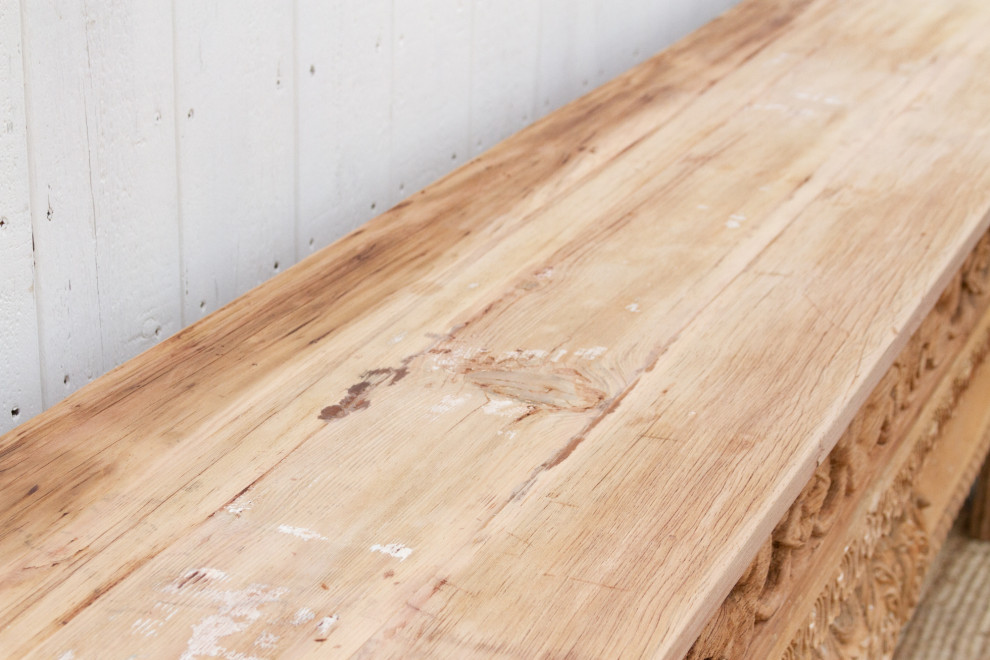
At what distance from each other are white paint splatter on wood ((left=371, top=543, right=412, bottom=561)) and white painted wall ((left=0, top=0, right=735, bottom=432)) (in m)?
0.38

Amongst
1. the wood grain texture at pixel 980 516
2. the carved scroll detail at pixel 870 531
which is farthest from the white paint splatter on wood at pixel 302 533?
the wood grain texture at pixel 980 516

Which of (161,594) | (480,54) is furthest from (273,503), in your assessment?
(480,54)

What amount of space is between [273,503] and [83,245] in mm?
315

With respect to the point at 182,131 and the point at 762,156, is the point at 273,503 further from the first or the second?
the point at 762,156

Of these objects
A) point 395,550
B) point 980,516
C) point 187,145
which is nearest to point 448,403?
point 395,550

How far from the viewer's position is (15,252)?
84 cm

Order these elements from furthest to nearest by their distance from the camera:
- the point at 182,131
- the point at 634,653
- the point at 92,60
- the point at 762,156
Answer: the point at 762,156 < the point at 182,131 < the point at 92,60 < the point at 634,653

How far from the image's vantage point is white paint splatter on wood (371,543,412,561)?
0.69 meters

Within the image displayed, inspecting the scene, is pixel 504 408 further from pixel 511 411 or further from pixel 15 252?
pixel 15 252

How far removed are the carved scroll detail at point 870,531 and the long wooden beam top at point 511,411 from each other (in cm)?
13

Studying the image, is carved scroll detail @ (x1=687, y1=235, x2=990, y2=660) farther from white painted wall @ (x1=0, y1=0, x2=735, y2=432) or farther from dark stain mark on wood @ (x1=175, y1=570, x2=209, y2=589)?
white painted wall @ (x1=0, y1=0, x2=735, y2=432)

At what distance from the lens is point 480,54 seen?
1367 mm

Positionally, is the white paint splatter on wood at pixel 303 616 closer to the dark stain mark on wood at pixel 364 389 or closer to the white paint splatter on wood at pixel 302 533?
the white paint splatter on wood at pixel 302 533

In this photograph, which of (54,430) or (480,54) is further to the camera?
(480,54)
